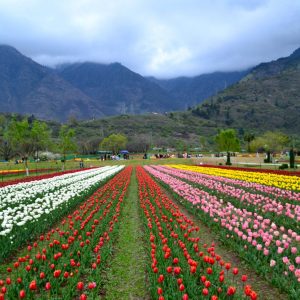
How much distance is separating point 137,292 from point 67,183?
17424 millimetres

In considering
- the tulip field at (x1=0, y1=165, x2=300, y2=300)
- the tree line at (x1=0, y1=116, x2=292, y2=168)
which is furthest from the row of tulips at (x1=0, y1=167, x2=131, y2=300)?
the tree line at (x1=0, y1=116, x2=292, y2=168)

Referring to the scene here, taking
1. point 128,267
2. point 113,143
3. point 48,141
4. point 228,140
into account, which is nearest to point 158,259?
point 128,267

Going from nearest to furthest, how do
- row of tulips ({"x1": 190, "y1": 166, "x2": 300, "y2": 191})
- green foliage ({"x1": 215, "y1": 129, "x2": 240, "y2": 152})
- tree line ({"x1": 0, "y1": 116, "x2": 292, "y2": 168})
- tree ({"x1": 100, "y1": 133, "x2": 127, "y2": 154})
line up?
row of tulips ({"x1": 190, "y1": 166, "x2": 300, "y2": 191}), tree line ({"x1": 0, "y1": 116, "x2": 292, "y2": 168}), green foliage ({"x1": 215, "y1": 129, "x2": 240, "y2": 152}), tree ({"x1": 100, "y1": 133, "x2": 127, "y2": 154})

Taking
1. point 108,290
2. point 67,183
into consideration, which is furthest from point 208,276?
point 67,183

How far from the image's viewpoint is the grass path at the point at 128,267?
21.7 feet

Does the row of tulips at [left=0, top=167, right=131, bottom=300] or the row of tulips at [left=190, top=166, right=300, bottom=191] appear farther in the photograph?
the row of tulips at [left=190, top=166, right=300, bottom=191]

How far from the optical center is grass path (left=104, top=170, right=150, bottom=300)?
661 centimetres

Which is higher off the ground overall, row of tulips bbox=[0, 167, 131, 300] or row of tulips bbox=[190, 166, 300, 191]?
row of tulips bbox=[190, 166, 300, 191]

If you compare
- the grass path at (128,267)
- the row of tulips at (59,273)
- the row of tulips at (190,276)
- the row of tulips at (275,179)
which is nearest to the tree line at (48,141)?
the row of tulips at (275,179)

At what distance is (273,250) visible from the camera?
778 cm

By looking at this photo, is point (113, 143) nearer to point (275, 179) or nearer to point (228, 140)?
point (228, 140)

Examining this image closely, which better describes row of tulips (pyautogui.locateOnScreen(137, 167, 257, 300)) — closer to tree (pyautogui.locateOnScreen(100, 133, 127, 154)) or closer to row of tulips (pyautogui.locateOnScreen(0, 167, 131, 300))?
row of tulips (pyautogui.locateOnScreen(0, 167, 131, 300))

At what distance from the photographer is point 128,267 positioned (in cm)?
792

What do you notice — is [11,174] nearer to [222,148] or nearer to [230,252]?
[230,252]
